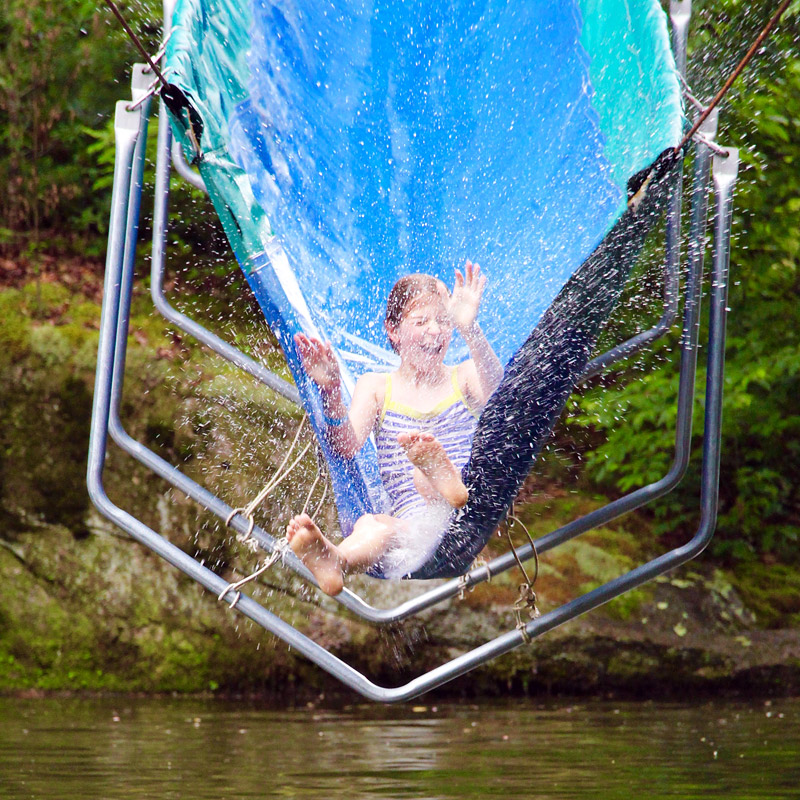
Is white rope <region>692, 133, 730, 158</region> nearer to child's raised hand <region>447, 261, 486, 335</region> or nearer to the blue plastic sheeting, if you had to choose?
the blue plastic sheeting

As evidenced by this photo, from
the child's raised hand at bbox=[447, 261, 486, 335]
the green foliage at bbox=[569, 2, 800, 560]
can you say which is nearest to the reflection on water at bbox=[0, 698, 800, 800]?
the green foliage at bbox=[569, 2, 800, 560]

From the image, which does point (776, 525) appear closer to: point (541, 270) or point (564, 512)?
point (564, 512)

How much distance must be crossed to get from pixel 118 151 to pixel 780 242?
373 centimetres

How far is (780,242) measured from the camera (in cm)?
549

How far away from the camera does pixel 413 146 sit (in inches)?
141

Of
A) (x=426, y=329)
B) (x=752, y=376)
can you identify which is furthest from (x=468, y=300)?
(x=752, y=376)

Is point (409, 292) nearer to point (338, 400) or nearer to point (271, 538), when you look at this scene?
point (338, 400)

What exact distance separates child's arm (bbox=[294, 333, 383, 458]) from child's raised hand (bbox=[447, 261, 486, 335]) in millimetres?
239

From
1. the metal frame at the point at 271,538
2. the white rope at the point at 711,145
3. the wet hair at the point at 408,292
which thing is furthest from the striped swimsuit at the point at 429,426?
the white rope at the point at 711,145

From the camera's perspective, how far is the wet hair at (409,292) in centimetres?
269

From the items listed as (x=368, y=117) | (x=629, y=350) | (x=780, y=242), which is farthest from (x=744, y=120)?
(x=629, y=350)

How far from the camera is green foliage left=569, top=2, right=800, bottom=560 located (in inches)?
206

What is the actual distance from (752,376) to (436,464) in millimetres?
3281

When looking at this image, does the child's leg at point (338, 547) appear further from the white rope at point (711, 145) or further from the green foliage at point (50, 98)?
the green foliage at point (50, 98)
